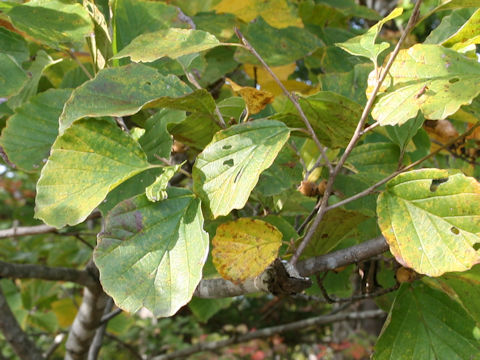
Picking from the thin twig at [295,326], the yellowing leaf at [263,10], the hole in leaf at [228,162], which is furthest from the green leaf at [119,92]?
the thin twig at [295,326]

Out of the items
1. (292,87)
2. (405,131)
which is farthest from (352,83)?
(292,87)

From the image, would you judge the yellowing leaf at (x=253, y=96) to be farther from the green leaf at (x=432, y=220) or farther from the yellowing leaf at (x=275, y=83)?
the yellowing leaf at (x=275, y=83)

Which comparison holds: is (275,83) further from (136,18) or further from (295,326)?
(295,326)

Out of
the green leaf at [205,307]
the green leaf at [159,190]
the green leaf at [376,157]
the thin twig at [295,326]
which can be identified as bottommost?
the thin twig at [295,326]

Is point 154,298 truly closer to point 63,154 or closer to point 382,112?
point 63,154

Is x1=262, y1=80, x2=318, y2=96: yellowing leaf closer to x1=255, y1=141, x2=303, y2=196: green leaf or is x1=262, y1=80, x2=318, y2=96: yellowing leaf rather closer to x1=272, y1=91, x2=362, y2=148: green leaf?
x1=255, y1=141, x2=303, y2=196: green leaf

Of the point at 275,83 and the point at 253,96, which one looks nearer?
the point at 253,96
